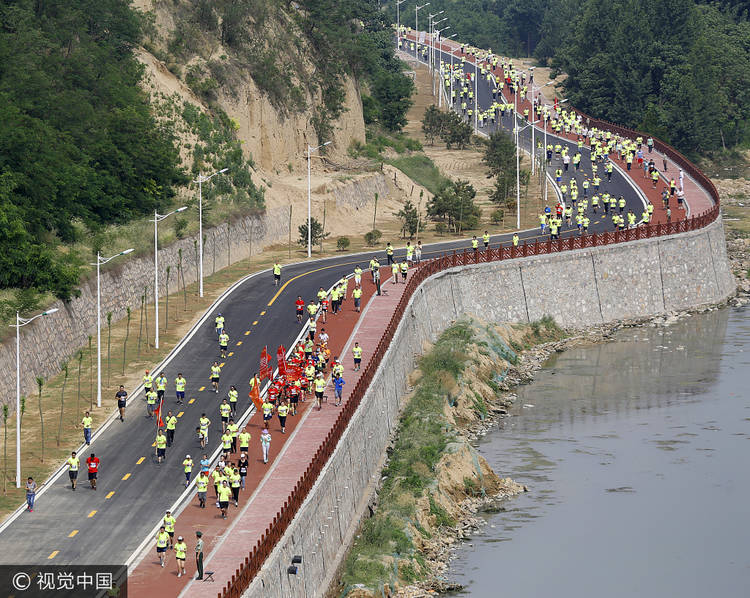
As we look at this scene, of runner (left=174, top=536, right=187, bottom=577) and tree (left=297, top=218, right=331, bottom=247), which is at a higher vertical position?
tree (left=297, top=218, right=331, bottom=247)

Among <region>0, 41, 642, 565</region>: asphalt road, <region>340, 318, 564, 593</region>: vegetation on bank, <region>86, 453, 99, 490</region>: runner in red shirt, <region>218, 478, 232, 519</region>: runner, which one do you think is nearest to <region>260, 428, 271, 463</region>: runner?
<region>0, 41, 642, 565</region>: asphalt road

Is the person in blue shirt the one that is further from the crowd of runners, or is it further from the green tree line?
the crowd of runners

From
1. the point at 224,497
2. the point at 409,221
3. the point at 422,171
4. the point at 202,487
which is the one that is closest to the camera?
the point at 224,497

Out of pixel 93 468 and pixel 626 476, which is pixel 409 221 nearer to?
pixel 626 476

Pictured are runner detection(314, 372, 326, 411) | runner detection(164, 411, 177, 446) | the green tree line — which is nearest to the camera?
runner detection(164, 411, 177, 446)

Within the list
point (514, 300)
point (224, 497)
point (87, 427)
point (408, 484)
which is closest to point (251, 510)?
point (224, 497)

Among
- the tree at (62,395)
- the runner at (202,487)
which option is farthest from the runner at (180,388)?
the runner at (202,487)
